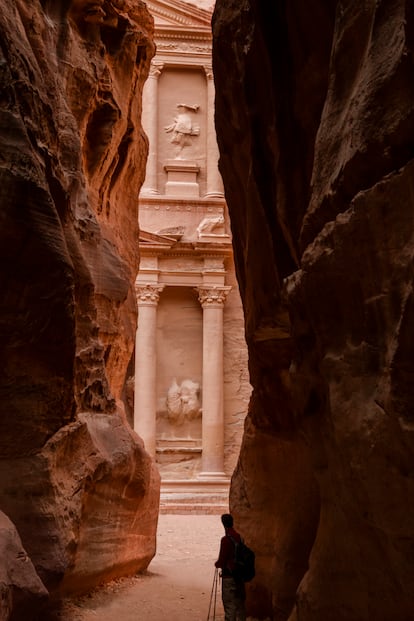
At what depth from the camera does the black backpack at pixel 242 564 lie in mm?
5898

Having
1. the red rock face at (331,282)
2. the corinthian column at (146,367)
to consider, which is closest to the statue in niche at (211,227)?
the corinthian column at (146,367)

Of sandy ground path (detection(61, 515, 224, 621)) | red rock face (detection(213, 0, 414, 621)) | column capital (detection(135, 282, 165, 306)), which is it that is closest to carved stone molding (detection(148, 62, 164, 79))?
column capital (detection(135, 282, 165, 306))

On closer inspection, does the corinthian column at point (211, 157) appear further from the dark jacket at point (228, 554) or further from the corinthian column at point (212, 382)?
the dark jacket at point (228, 554)

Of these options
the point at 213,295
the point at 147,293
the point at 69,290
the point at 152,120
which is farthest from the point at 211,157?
the point at 69,290

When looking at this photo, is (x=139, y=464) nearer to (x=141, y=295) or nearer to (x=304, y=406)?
(x=304, y=406)

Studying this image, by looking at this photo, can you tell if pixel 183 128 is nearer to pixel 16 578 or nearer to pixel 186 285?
pixel 186 285

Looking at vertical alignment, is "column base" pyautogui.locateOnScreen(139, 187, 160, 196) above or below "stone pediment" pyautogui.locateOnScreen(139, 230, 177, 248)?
above

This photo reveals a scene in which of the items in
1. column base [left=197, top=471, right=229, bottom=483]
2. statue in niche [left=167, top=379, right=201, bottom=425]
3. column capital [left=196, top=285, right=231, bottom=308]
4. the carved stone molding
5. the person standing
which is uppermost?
the carved stone molding

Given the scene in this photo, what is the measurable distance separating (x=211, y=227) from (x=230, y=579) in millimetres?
16828

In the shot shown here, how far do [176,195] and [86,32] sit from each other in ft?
41.5

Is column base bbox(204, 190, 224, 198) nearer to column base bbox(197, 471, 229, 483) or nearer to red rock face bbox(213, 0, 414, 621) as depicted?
column base bbox(197, 471, 229, 483)

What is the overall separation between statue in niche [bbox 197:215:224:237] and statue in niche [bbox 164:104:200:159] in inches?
103

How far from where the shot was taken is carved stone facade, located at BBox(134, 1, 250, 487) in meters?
21.2

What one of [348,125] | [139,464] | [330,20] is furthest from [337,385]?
[139,464]
